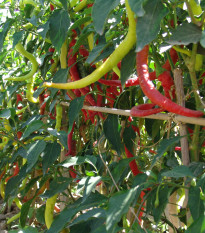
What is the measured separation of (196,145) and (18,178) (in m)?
0.86

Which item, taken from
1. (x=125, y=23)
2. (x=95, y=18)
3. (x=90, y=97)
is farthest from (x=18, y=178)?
(x=95, y=18)

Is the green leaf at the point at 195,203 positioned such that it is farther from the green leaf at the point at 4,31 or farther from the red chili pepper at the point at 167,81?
the green leaf at the point at 4,31

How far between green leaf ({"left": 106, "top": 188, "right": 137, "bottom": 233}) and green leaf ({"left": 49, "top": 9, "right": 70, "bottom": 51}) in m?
0.62

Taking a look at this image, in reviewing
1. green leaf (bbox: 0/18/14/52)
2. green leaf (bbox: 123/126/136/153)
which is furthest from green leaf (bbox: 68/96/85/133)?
green leaf (bbox: 0/18/14/52)

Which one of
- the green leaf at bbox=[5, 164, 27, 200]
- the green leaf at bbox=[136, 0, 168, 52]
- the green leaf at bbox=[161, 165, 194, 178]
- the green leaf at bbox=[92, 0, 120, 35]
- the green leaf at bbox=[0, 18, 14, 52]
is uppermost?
the green leaf at bbox=[0, 18, 14, 52]

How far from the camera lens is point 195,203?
2.81 ft

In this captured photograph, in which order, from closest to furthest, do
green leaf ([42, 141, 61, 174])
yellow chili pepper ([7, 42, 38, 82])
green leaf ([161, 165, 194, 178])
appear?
green leaf ([161, 165, 194, 178])
green leaf ([42, 141, 61, 174])
yellow chili pepper ([7, 42, 38, 82])

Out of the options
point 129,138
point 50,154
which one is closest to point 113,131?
point 129,138

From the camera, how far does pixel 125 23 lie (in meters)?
1.25

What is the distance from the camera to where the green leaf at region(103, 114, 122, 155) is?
140 cm

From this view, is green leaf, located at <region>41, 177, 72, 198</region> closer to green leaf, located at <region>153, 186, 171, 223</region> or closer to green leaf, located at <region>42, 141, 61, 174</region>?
green leaf, located at <region>42, 141, 61, 174</region>

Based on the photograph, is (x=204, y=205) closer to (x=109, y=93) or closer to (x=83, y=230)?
(x=83, y=230)

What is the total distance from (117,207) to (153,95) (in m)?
0.31

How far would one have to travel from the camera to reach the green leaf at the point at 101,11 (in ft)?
2.64
